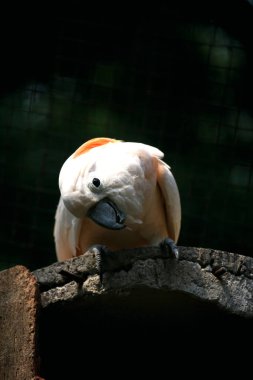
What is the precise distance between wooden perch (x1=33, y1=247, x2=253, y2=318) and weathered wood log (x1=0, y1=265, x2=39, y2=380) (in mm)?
84

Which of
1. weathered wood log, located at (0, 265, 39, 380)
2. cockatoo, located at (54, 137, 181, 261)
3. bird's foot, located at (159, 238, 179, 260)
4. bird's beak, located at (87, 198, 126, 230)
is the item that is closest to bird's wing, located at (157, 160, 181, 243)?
cockatoo, located at (54, 137, 181, 261)

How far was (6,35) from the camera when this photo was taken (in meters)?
4.28

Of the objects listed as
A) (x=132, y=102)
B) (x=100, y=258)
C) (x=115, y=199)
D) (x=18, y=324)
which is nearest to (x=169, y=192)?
(x=115, y=199)

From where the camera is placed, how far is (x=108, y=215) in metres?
2.86

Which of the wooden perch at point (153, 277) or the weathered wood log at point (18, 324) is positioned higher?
the wooden perch at point (153, 277)

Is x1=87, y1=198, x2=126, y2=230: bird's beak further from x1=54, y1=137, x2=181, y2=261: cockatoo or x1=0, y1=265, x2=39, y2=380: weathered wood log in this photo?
x1=0, y1=265, x2=39, y2=380: weathered wood log

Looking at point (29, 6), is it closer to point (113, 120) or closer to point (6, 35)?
point (6, 35)

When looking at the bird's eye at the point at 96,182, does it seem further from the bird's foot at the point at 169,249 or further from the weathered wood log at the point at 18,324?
the weathered wood log at the point at 18,324

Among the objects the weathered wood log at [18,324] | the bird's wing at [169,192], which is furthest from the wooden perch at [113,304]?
the bird's wing at [169,192]

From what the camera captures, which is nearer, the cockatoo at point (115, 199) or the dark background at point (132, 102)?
the cockatoo at point (115, 199)

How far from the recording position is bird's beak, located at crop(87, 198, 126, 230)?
9.34ft

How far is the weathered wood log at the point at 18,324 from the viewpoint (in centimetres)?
249

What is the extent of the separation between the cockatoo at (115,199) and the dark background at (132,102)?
82 cm

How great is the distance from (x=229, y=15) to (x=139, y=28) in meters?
0.43
